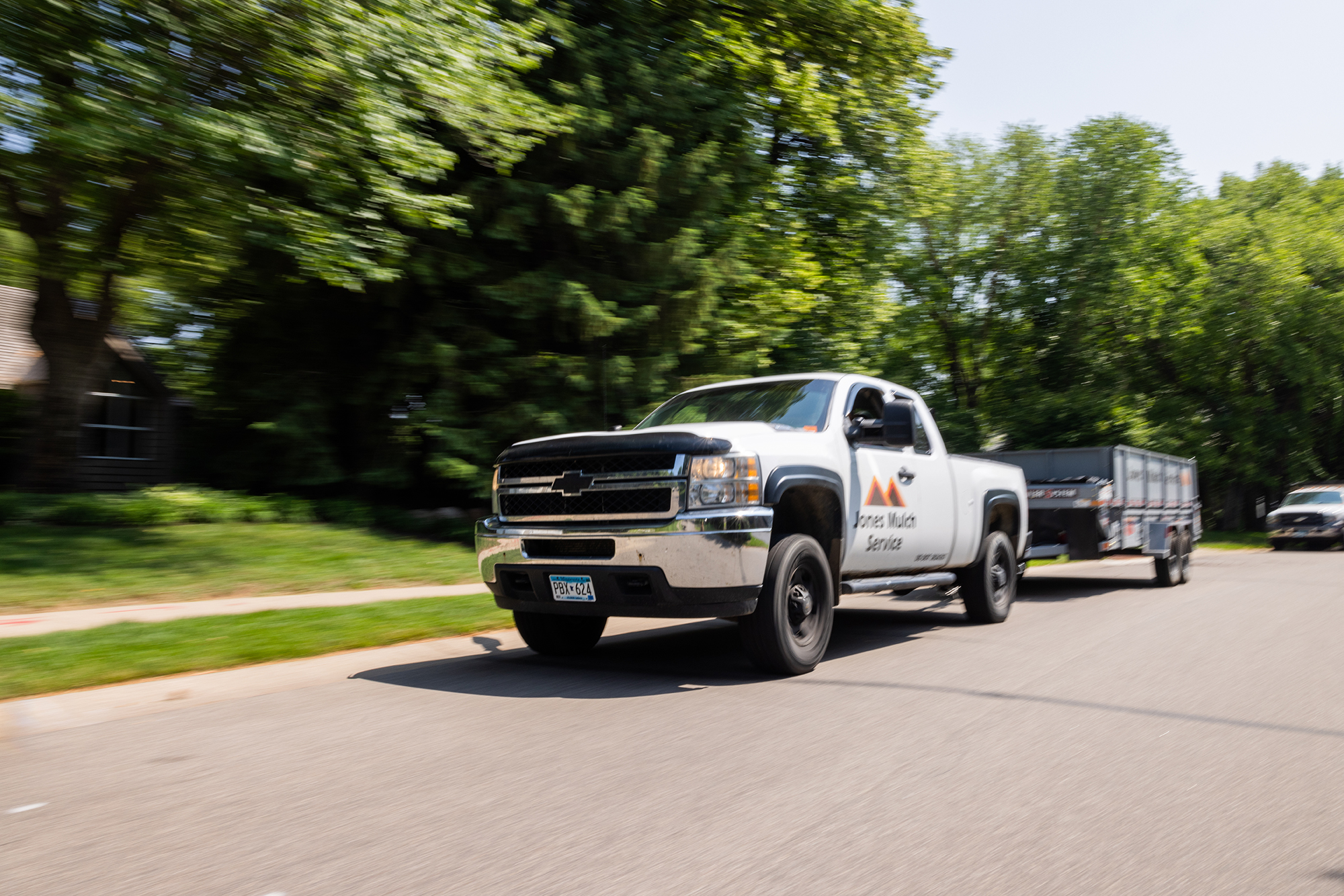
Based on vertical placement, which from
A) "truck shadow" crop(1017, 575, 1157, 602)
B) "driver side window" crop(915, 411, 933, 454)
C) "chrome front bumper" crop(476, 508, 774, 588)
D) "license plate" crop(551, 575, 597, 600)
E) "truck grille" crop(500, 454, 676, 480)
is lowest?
"truck shadow" crop(1017, 575, 1157, 602)

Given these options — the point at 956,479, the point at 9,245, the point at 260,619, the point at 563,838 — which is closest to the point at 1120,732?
the point at 563,838

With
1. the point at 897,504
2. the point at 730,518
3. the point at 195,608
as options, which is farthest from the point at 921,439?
the point at 195,608

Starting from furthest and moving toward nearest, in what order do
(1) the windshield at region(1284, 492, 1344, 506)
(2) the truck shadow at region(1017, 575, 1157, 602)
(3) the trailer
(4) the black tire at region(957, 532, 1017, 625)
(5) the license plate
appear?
(1) the windshield at region(1284, 492, 1344, 506), (2) the truck shadow at region(1017, 575, 1157, 602), (3) the trailer, (4) the black tire at region(957, 532, 1017, 625), (5) the license plate

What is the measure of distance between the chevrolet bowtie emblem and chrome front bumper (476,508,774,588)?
0.33 meters

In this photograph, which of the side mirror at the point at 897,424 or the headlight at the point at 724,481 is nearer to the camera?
the headlight at the point at 724,481

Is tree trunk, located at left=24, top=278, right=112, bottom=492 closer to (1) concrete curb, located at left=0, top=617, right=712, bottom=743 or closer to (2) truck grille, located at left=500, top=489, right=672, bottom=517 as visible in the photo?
(1) concrete curb, located at left=0, top=617, right=712, bottom=743

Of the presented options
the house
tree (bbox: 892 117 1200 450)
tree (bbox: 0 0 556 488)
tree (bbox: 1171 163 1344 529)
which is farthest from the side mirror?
tree (bbox: 1171 163 1344 529)

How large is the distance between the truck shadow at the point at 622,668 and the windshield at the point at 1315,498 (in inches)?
998

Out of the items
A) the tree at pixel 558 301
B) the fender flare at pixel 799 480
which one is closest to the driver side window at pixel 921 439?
the fender flare at pixel 799 480

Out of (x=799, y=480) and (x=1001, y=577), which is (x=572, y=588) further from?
(x=1001, y=577)

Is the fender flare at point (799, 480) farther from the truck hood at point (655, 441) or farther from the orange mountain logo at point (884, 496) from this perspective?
the orange mountain logo at point (884, 496)

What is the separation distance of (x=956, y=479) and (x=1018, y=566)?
2.64 metres

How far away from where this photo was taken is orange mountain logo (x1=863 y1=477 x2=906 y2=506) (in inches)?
313

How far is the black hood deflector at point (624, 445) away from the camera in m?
6.59
